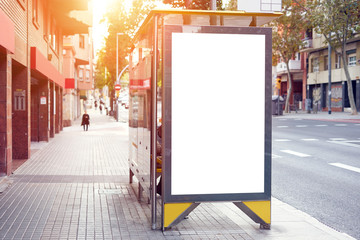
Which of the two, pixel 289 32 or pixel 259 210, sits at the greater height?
pixel 289 32

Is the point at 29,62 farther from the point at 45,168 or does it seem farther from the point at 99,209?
the point at 99,209

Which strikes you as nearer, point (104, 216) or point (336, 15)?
point (104, 216)

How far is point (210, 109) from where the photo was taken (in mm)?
5535

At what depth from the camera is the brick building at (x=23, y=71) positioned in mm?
9734

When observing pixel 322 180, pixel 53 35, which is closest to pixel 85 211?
pixel 322 180

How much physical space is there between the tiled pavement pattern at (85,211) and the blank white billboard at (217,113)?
1.89 ft

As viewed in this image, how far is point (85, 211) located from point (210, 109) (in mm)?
2349

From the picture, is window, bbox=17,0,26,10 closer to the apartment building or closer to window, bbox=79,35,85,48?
the apartment building

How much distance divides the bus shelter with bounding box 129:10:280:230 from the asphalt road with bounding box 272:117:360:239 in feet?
5.16

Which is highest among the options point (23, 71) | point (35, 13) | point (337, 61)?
point (337, 61)

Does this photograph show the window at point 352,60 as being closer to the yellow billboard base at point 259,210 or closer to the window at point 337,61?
the window at point 337,61

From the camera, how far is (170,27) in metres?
5.31

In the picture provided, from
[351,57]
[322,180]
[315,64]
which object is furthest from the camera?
[315,64]

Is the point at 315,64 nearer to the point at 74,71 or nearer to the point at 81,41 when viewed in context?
the point at 81,41
